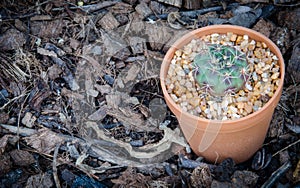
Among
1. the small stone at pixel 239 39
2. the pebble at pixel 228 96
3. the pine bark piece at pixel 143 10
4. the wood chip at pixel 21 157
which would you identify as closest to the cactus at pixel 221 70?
the pebble at pixel 228 96

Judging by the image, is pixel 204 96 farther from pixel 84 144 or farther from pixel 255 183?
pixel 84 144

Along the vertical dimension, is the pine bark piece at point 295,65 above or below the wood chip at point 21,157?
above

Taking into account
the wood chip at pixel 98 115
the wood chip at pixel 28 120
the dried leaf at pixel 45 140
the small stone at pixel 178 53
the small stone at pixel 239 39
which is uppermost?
the small stone at pixel 239 39

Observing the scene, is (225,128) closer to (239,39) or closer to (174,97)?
(174,97)

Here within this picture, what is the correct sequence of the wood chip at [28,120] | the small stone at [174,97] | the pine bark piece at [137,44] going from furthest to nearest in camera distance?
the pine bark piece at [137,44] < the wood chip at [28,120] < the small stone at [174,97]

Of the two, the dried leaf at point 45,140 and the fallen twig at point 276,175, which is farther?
the dried leaf at point 45,140

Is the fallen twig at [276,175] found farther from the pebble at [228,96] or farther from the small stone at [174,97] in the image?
the small stone at [174,97]

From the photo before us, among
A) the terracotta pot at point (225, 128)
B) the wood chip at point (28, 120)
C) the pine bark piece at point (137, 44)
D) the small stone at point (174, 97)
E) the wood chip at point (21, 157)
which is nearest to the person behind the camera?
the terracotta pot at point (225, 128)

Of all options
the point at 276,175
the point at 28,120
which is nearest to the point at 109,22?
the point at 28,120
